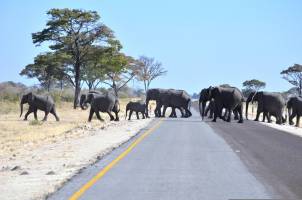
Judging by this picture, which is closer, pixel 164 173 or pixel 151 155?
pixel 164 173

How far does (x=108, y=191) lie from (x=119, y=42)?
53.5 metres

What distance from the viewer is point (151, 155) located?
1738cm

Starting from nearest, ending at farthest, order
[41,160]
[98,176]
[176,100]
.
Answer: [98,176]
[41,160]
[176,100]

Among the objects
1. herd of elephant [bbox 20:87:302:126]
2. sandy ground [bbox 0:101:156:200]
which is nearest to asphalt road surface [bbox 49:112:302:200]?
sandy ground [bbox 0:101:156:200]

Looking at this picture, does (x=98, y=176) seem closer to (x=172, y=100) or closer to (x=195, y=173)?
(x=195, y=173)

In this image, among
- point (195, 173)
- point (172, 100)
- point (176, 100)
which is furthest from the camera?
point (172, 100)

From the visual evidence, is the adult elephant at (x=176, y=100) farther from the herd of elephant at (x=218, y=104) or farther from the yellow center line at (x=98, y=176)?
the yellow center line at (x=98, y=176)

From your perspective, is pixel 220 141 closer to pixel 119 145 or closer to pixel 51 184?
pixel 119 145

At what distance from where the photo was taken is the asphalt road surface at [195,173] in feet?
36.6

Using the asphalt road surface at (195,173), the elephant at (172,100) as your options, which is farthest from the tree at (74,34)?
the asphalt road surface at (195,173)

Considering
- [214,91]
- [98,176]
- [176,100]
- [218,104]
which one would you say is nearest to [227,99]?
[218,104]

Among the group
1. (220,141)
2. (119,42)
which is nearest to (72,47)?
(119,42)

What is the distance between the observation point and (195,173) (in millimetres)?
13695

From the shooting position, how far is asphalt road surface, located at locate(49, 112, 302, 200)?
36.6 ft
